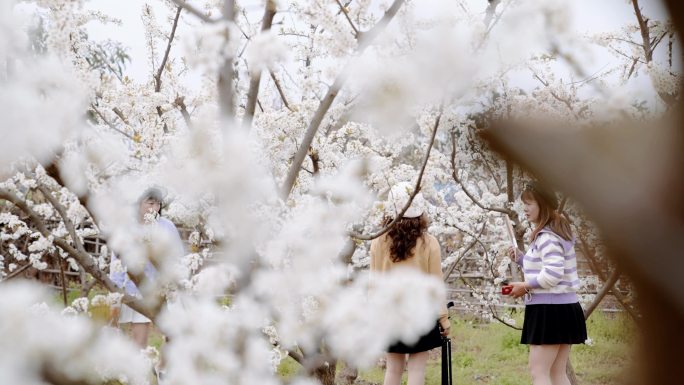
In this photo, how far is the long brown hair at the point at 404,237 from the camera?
123 inches

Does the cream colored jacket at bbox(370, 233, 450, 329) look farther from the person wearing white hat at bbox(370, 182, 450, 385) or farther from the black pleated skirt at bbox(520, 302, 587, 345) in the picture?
the black pleated skirt at bbox(520, 302, 587, 345)

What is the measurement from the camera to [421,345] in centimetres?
312

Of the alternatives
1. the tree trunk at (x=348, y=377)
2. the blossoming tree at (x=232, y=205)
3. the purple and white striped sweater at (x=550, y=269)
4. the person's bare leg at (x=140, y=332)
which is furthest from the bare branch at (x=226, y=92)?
the tree trunk at (x=348, y=377)

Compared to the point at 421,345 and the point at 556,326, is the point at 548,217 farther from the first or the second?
the point at 421,345

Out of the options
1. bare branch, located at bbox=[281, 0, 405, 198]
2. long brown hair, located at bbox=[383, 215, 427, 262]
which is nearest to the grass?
long brown hair, located at bbox=[383, 215, 427, 262]

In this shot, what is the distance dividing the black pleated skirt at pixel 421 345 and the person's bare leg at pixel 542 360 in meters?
0.48

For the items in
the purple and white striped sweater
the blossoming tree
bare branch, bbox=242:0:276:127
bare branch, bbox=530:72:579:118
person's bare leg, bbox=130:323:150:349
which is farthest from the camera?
person's bare leg, bbox=130:323:150:349

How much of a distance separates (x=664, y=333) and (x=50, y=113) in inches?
29.9

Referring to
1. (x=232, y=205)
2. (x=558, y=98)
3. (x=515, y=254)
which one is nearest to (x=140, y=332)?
(x=515, y=254)

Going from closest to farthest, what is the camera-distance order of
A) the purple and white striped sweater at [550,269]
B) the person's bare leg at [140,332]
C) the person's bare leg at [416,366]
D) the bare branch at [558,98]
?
the purple and white striped sweater at [550,269], the bare branch at [558,98], the person's bare leg at [416,366], the person's bare leg at [140,332]

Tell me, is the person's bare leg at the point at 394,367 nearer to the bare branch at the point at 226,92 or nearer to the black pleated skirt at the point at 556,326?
the black pleated skirt at the point at 556,326

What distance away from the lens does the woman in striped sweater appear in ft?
9.31

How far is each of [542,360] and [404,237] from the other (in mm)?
823

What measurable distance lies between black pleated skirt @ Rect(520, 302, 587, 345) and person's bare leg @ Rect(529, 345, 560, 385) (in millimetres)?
52
